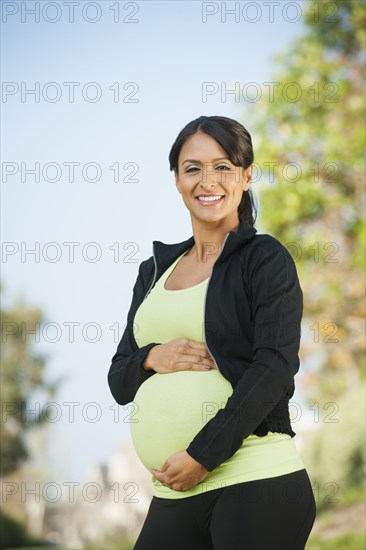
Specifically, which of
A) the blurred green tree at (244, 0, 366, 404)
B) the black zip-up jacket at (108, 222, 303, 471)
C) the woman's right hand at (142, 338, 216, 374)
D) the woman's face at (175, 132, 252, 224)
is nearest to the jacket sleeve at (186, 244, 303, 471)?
the black zip-up jacket at (108, 222, 303, 471)

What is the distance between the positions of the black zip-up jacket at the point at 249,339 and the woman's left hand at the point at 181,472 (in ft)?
0.07

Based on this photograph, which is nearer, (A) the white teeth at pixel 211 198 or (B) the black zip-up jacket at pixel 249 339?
(B) the black zip-up jacket at pixel 249 339

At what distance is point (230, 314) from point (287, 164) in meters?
7.35

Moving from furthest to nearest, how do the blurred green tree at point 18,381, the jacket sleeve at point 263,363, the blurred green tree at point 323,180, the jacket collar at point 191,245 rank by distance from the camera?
the blurred green tree at point 18,381 → the blurred green tree at point 323,180 → the jacket collar at point 191,245 → the jacket sleeve at point 263,363

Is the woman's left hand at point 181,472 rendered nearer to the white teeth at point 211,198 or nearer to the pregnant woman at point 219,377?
the pregnant woman at point 219,377

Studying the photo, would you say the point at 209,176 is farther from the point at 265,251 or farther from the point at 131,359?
the point at 131,359

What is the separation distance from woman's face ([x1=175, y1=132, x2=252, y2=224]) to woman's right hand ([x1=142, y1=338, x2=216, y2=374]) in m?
0.33

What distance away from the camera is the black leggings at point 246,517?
1.81 meters

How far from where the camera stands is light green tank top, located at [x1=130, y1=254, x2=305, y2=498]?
187cm

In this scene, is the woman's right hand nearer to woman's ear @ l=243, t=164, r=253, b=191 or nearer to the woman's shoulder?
the woman's shoulder

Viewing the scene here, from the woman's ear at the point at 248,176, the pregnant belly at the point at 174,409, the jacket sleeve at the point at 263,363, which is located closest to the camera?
the jacket sleeve at the point at 263,363

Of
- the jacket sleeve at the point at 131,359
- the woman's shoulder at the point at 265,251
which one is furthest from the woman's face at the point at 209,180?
the jacket sleeve at the point at 131,359

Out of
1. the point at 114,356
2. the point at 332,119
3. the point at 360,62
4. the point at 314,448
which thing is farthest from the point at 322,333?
the point at 114,356

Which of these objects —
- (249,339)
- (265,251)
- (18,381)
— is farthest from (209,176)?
(18,381)
